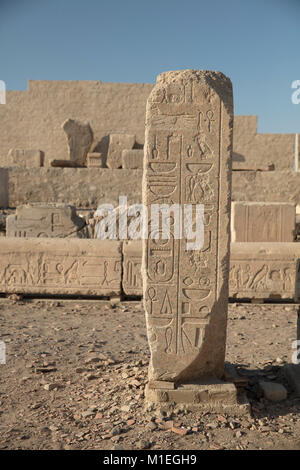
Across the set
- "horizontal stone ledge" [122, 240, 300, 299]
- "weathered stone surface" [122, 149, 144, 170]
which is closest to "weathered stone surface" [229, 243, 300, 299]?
"horizontal stone ledge" [122, 240, 300, 299]

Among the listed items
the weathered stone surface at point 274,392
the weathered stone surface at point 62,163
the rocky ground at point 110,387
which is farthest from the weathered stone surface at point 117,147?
the weathered stone surface at point 274,392

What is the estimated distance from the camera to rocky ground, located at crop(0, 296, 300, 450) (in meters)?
2.39

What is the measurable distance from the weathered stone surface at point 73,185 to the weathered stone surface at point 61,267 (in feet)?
25.0

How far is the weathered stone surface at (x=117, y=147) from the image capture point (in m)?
15.2

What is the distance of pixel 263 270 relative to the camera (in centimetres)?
541

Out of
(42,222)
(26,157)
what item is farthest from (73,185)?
(42,222)

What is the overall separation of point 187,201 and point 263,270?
3.07m

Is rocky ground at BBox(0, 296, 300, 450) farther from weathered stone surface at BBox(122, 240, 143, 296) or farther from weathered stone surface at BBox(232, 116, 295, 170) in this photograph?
weathered stone surface at BBox(232, 116, 295, 170)

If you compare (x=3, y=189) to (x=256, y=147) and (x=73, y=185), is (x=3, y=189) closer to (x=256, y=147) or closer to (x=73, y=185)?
(x=73, y=185)

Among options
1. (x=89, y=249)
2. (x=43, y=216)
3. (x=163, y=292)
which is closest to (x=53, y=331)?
(x=89, y=249)

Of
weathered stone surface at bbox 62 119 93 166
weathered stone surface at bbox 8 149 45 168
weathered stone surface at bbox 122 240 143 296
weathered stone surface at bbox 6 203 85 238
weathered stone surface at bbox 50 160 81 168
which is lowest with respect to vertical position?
weathered stone surface at bbox 122 240 143 296

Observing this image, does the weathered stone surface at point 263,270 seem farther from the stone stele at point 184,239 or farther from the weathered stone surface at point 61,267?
the stone stele at point 184,239

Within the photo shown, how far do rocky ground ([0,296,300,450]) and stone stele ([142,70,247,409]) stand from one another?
0.78 ft

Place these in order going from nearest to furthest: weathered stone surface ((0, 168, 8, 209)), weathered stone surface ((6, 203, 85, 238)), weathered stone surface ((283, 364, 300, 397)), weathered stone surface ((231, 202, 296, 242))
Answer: weathered stone surface ((283, 364, 300, 397)), weathered stone surface ((231, 202, 296, 242)), weathered stone surface ((6, 203, 85, 238)), weathered stone surface ((0, 168, 8, 209))
